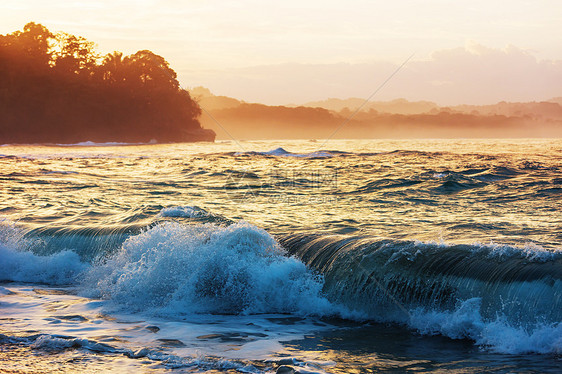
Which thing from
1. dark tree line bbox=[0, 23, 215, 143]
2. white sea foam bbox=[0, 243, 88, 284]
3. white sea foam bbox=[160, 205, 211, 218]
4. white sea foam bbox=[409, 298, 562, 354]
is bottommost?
white sea foam bbox=[0, 243, 88, 284]

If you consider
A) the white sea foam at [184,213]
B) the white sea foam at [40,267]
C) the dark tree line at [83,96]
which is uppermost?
the dark tree line at [83,96]

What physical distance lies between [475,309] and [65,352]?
4464 mm

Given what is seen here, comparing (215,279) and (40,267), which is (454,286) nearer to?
(215,279)

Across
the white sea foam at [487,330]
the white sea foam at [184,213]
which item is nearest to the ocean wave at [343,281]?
the white sea foam at [487,330]

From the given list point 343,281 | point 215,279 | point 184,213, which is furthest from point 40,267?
point 343,281

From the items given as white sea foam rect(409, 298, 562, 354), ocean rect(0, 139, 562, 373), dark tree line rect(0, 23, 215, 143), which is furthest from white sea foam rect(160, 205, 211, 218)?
dark tree line rect(0, 23, 215, 143)

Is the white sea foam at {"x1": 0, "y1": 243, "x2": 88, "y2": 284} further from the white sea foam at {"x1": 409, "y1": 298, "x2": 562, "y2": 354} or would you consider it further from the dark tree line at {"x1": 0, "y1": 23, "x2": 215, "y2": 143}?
the dark tree line at {"x1": 0, "y1": 23, "x2": 215, "y2": 143}

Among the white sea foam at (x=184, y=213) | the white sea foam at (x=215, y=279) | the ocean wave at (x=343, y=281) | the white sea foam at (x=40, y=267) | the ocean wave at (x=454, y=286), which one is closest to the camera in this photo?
the ocean wave at (x=454, y=286)

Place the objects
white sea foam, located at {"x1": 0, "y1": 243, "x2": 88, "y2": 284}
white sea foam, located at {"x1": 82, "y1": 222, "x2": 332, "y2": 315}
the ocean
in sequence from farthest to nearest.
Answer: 1. white sea foam, located at {"x1": 0, "y1": 243, "x2": 88, "y2": 284}
2. white sea foam, located at {"x1": 82, "y1": 222, "x2": 332, "y2": 315}
3. the ocean

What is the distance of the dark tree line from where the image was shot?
112 meters

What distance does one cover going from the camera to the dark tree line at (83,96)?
111938 mm

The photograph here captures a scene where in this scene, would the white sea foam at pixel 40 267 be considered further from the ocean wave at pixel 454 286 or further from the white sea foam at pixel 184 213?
the ocean wave at pixel 454 286

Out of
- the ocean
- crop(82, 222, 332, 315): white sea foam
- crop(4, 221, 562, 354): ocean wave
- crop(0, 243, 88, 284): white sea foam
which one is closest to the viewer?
the ocean

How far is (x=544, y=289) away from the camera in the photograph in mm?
6625
